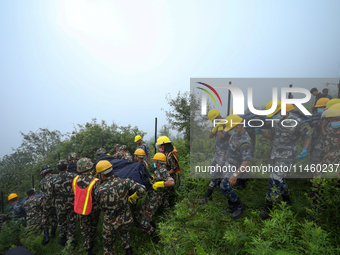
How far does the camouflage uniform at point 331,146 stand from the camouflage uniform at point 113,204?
3.97 meters

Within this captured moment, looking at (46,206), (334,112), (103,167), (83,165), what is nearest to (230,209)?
(334,112)

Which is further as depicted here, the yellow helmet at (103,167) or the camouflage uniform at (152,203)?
the camouflage uniform at (152,203)

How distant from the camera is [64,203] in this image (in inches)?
177

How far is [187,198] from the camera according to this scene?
15.9 feet

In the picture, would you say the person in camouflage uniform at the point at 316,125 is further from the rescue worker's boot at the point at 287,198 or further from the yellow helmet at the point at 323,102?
the rescue worker's boot at the point at 287,198

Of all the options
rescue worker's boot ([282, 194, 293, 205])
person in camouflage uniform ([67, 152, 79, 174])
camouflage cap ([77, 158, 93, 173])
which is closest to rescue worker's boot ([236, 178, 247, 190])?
rescue worker's boot ([282, 194, 293, 205])

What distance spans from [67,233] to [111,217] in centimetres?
262

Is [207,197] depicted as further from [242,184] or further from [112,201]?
[112,201]

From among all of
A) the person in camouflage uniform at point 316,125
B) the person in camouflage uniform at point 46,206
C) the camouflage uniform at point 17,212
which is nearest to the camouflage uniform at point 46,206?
the person in camouflage uniform at point 46,206

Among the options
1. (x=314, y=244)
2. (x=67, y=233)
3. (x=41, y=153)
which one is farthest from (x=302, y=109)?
(x=41, y=153)

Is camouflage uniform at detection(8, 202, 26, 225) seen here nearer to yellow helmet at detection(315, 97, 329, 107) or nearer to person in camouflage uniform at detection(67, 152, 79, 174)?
person in camouflage uniform at detection(67, 152, 79, 174)

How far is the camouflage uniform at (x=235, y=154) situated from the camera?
11.6 ft

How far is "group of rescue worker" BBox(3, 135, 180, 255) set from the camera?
3.36m

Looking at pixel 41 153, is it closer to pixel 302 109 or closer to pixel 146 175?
pixel 146 175
